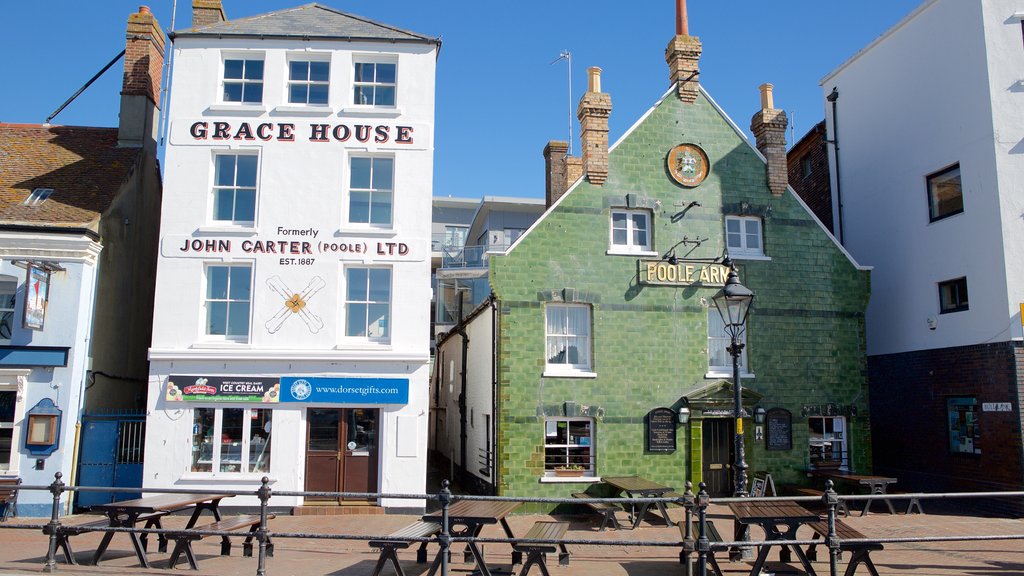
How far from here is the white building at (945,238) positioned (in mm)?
17797

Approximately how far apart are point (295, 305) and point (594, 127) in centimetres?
873

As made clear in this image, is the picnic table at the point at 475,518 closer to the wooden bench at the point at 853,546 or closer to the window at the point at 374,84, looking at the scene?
the wooden bench at the point at 853,546

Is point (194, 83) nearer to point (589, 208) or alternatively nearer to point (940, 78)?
point (589, 208)

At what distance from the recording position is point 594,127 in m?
19.5

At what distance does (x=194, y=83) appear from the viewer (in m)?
18.7

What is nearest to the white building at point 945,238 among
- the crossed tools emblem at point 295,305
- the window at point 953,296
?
the window at point 953,296

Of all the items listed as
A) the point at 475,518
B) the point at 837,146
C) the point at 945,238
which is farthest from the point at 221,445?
the point at 837,146

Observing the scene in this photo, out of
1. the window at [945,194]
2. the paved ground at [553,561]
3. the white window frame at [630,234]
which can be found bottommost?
the paved ground at [553,561]

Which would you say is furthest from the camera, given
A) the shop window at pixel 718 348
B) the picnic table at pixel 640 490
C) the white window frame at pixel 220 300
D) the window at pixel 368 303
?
the shop window at pixel 718 348

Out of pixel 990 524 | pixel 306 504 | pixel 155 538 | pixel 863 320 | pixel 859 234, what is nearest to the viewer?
pixel 155 538


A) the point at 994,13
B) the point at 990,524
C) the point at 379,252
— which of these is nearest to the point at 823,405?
the point at 990,524

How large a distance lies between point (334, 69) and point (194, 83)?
345cm

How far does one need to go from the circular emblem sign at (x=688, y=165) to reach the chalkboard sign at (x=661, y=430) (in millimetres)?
5987

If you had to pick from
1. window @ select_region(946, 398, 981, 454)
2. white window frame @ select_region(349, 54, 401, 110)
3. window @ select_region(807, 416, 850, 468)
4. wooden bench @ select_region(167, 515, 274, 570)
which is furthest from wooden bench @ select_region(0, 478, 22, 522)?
window @ select_region(946, 398, 981, 454)
